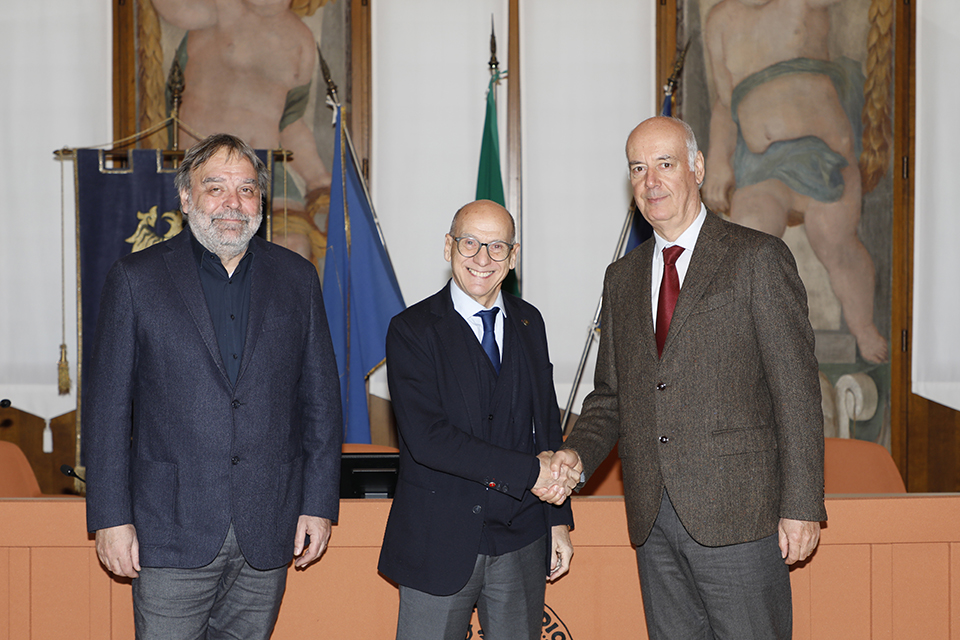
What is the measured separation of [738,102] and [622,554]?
3.84 metres

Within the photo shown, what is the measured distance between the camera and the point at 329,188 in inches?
201

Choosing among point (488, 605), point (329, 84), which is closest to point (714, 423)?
point (488, 605)

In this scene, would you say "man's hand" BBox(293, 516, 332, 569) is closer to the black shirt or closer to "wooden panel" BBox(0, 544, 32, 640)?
the black shirt

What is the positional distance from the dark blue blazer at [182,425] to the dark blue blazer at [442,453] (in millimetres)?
295

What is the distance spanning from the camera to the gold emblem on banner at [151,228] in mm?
4602

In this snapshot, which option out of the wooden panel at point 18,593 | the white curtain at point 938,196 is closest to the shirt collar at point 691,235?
the wooden panel at point 18,593

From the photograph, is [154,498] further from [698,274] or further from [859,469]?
[859,469]

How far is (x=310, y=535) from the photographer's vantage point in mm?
1979

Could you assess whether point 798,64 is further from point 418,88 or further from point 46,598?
point 46,598

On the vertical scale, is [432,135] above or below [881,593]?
above

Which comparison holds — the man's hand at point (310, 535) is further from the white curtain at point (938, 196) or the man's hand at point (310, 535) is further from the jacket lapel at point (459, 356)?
the white curtain at point (938, 196)

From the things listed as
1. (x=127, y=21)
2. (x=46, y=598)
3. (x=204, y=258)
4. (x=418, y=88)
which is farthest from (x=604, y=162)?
(x=46, y=598)

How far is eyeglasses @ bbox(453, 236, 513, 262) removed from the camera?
1947 millimetres

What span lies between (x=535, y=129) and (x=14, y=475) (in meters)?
3.66
